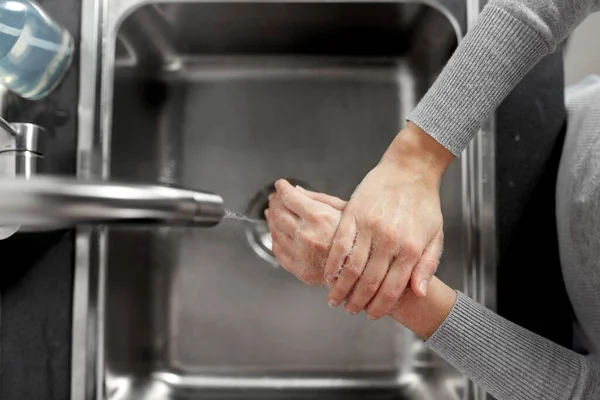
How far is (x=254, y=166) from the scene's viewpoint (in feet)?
2.47

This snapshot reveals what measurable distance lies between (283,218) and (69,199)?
0.24 meters

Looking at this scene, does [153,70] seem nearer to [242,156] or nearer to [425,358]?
[242,156]

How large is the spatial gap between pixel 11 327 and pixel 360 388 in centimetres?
46

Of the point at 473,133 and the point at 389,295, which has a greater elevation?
the point at 473,133

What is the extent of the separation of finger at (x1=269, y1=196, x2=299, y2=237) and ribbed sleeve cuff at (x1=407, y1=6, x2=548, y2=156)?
0.16 m

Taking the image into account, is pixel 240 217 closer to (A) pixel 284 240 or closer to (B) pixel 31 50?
(A) pixel 284 240

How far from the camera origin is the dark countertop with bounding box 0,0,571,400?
1.91 ft

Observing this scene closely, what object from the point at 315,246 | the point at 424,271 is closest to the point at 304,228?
the point at 315,246

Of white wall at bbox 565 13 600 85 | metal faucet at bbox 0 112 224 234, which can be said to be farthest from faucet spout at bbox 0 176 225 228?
white wall at bbox 565 13 600 85

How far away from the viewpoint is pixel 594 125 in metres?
0.53

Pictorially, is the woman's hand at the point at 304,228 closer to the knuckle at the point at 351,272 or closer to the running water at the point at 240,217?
the knuckle at the point at 351,272

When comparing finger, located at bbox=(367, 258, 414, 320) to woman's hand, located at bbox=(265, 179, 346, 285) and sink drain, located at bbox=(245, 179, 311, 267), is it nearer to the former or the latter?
woman's hand, located at bbox=(265, 179, 346, 285)

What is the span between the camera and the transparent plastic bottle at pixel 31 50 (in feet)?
1.65

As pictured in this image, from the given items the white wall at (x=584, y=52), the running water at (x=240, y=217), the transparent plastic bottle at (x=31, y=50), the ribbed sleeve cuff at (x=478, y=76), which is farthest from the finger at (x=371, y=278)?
the white wall at (x=584, y=52)
